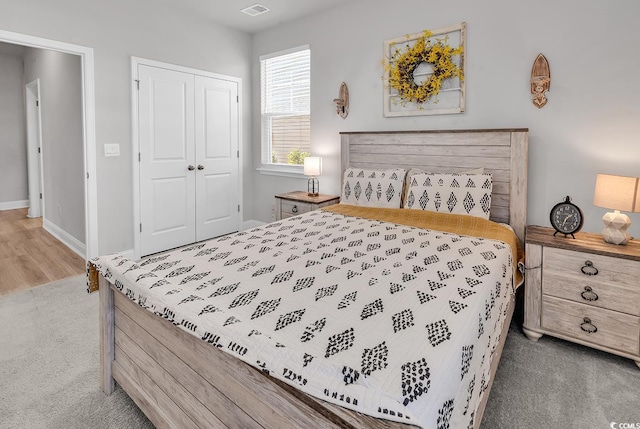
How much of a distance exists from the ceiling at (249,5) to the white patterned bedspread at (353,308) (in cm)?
272

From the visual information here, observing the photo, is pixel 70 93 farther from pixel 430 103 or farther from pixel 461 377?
pixel 461 377

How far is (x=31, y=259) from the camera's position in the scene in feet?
12.9

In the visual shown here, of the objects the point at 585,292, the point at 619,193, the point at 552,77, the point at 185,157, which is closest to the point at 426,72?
the point at 552,77

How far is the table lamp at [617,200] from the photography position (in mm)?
2145

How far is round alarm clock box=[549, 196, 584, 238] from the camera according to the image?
2359 millimetres

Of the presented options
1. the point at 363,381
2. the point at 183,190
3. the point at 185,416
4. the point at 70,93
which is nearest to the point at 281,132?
the point at 183,190

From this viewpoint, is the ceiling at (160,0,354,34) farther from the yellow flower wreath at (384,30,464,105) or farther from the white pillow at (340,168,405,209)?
the white pillow at (340,168,405,209)

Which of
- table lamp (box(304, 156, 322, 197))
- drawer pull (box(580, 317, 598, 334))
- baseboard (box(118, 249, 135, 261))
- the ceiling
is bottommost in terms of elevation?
drawer pull (box(580, 317, 598, 334))

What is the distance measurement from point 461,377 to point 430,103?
8.92ft

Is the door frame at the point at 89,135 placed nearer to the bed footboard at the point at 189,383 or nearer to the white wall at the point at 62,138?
the white wall at the point at 62,138

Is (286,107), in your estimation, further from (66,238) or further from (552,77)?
(66,238)

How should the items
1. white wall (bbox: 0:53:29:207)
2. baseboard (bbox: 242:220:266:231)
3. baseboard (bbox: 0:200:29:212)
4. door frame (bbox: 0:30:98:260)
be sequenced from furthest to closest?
baseboard (bbox: 0:200:29:212) → white wall (bbox: 0:53:29:207) → baseboard (bbox: 242:220:266:231) → door frame (bbox: 0:30:98:260)

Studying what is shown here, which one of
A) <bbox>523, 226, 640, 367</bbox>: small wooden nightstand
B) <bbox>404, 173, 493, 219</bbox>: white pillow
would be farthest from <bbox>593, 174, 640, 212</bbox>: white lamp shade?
<bbox>404, 173, 493, 219</bbox>: white pillow

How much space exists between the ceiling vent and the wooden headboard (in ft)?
5.81
